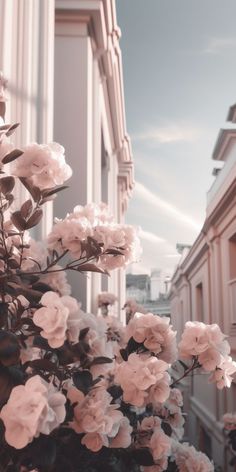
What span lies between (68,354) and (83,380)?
0.08 meters

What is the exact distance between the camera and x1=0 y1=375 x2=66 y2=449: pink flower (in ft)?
3.10

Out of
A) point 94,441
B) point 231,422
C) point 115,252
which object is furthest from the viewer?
point 231,422

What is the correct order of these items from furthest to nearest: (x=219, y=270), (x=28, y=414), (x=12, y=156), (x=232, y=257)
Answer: (x=219, y=270)
(x=232, y=257)
(x=12, y=156)
(x=28, y=414)

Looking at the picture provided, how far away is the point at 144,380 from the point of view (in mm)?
1317

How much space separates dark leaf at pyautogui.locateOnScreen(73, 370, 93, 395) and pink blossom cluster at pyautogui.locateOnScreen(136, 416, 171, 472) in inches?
17.9

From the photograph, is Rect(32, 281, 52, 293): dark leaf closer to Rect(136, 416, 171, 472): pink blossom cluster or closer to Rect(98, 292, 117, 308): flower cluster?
Rect(136, 416, 171, 472): pink blossom cluster

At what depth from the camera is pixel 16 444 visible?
0.97 metres

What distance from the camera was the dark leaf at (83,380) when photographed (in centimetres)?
125

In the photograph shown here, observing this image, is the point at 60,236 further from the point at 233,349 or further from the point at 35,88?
the point at 233,349

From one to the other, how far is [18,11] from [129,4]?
12.0 feet

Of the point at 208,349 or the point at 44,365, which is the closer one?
the point at 44,365

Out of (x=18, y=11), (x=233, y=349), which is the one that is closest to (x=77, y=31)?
(x=18, y=11)

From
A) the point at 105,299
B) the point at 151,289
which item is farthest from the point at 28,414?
the point at 151,289

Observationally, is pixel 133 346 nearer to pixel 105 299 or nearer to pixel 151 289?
pixel 105 299
